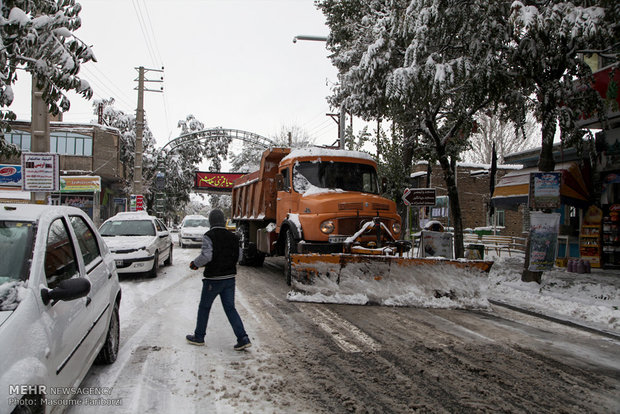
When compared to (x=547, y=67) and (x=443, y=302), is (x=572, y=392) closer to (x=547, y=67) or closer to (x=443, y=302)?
(x=443, y=302)

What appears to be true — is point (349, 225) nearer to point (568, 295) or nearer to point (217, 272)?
point (217, 272)

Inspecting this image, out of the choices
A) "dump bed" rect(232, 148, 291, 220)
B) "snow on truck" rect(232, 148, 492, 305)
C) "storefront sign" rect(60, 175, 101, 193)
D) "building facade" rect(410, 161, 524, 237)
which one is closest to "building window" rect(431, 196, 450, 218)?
"building facade" rect(410, 161, 524, 237)

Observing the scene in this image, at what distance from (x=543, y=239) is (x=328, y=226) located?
4641 millimetres


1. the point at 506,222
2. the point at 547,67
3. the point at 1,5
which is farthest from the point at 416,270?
the point at 506,222

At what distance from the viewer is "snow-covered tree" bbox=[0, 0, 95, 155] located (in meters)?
6.00

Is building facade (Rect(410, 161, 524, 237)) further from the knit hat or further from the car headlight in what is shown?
the knit hat

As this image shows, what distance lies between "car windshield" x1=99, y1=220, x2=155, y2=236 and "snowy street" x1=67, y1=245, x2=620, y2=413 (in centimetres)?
503

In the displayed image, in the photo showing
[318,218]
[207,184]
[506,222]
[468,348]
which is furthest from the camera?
[207,184]

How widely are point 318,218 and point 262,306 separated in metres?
2.15

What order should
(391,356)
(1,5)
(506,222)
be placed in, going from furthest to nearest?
1. (506,222)
2. (1,5)
3. (391,356)

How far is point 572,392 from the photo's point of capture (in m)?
4.10

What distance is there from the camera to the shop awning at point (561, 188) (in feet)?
42.9

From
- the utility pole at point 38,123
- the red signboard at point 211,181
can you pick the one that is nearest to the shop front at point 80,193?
the red signboard at point 211,181

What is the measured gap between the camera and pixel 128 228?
1238cm
